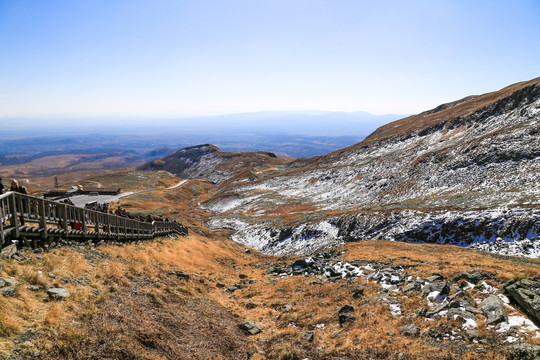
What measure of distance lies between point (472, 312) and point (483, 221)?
20.8m

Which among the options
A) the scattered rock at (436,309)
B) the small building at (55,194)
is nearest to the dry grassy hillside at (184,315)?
the scattered rock at (436,309)

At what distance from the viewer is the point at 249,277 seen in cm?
2142

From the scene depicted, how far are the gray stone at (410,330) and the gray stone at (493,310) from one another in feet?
7.64

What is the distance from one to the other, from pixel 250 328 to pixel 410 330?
671cm

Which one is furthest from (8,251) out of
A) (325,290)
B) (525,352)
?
(525,352)

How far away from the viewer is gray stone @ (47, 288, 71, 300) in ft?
27.5

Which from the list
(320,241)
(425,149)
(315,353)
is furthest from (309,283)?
(425,149)

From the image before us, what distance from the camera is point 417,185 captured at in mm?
45281

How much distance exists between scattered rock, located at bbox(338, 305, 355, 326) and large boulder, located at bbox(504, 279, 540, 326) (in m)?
6.13

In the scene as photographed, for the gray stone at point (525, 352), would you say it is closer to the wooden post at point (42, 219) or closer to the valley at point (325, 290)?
the valley at point (325, 290)

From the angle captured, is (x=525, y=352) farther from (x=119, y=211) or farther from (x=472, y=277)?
(x=119, y=211)

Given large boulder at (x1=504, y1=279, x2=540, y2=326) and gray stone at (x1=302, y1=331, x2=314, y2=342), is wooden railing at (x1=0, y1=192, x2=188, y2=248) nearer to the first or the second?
gray stone at (x1=302, y1=331, x2=314, y2=342)

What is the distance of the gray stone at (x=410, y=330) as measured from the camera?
9.62 meters

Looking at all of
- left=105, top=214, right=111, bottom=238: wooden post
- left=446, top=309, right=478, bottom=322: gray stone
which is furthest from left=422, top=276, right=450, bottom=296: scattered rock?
left=105, top=214, right=111, bottom=238: wooden post
